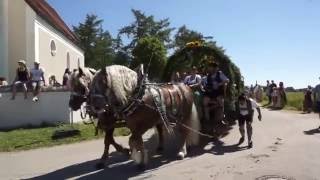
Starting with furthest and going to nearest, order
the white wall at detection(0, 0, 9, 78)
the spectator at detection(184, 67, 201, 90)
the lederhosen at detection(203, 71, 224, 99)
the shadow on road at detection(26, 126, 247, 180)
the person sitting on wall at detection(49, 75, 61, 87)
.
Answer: the white wall at detection(0, 0, 9, 78)
the person sitting on wall at detection(49, 75, 61, 87)
the spectator at detection(184, 67, 201, 90)
the lederhosen at detection(203, 71, 224, 99)
the shadow on road at detection(26, 126, 247, 180)

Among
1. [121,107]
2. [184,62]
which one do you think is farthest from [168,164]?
[184,62]

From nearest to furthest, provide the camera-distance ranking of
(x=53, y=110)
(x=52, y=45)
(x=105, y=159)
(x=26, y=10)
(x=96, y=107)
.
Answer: (x=96, y=107), (x=105, y=159), (x=53, y=110), (x=26, y=10), (x=52, y=45)

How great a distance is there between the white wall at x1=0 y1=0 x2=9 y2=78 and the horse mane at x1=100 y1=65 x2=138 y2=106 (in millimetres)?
16827

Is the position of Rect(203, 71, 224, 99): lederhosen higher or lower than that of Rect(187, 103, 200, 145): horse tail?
higher

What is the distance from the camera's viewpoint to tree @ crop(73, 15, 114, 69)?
7194cm

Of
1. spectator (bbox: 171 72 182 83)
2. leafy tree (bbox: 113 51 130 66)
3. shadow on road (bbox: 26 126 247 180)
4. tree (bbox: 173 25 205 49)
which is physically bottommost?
shadow on road (bbox: 26 126 247 180)

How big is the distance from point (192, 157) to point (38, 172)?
3566 millimetres

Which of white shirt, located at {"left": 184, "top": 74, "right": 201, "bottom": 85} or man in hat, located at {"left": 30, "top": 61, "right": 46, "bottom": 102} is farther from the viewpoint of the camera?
man in hat, located at {"left": 30, "top": 61, "right": 46, "bottom": 102}

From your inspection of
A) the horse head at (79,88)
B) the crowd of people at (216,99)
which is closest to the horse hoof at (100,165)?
the horse head at (79,88)

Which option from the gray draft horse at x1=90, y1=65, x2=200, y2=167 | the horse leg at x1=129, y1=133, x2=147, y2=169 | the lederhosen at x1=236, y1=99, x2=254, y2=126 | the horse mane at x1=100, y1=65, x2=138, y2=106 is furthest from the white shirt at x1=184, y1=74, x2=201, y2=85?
the horse leg at x1=129, y1=133, x2=147, y2=169

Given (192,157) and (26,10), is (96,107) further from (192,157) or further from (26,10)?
(26,10)

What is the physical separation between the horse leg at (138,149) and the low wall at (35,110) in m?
9.11

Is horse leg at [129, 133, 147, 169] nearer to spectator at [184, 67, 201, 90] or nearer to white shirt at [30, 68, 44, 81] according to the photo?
spectator at [184, 67, 201, 90]

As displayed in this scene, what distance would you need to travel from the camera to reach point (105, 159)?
440 inches
